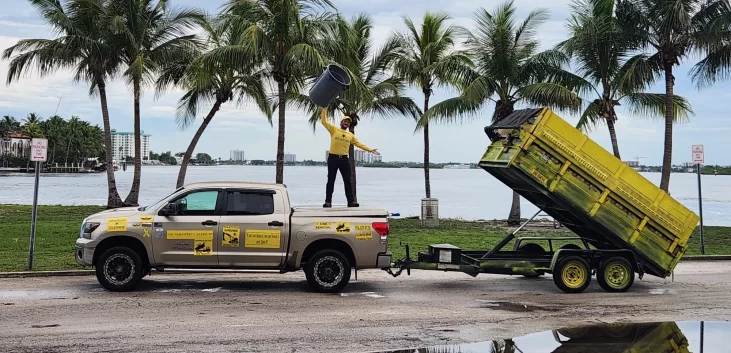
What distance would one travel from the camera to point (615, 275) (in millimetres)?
12125

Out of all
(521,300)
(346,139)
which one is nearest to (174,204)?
(346,139)

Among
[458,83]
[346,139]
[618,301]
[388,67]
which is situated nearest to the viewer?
[618,301]

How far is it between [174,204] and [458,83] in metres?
18.0

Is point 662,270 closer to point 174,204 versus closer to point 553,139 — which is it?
point 553,139

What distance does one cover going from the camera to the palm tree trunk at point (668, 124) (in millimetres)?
24188

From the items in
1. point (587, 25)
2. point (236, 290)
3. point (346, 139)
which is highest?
point (587, 25)

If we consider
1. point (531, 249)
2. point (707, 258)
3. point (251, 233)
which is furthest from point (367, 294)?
point (707, 258)

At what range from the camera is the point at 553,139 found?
11.5 meters

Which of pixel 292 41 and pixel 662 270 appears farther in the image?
pixel 292 41

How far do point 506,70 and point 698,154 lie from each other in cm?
937

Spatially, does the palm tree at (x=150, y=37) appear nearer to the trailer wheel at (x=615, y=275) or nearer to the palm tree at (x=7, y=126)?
the trailer wheel at (x=615, y=275)

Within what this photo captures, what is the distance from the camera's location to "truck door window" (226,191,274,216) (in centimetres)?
1148

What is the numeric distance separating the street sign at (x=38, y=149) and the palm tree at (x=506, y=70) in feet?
50.5

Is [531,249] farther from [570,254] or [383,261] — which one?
[383,261]
